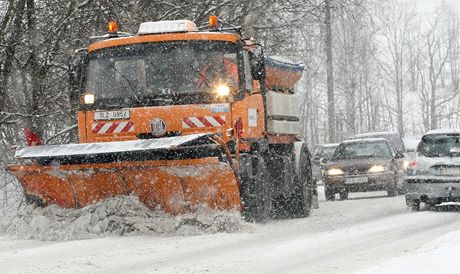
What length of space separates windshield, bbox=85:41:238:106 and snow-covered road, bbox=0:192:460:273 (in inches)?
80.3

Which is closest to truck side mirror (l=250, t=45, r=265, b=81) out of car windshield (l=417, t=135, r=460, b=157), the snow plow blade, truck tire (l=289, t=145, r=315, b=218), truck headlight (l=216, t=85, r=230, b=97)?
truck headlight (l=216, t=85, r=230, b=97)

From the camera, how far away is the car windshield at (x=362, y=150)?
22.5m

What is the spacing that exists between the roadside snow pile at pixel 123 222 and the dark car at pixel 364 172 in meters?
11.2

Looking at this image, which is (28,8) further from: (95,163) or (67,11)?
(95,163)

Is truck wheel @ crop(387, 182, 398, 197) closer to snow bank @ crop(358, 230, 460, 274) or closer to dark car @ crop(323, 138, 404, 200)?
dark car @ crop(323, 138, 404, 200)

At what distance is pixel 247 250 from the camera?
9.42 metres

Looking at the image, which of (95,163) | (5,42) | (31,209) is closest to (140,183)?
(95,163)

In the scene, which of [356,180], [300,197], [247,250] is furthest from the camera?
[356,180]

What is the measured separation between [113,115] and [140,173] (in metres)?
1.19

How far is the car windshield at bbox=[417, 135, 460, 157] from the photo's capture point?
15398 millimetres

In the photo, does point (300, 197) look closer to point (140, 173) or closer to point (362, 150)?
point (140, 173)

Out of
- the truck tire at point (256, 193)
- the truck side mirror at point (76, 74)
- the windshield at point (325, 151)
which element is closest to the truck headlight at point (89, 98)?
the truck side mirror at point (76, 74)

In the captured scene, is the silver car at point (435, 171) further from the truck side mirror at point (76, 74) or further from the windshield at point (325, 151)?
the windshield at point (325, 151)

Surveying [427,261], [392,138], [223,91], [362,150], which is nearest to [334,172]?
[362,150]
